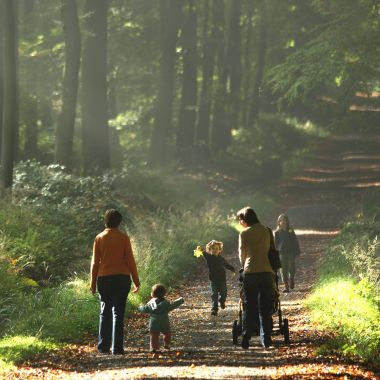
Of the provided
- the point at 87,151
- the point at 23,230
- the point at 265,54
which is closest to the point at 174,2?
the point at 87,151

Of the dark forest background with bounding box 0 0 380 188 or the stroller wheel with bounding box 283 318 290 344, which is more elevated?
the dark forest background with bounding box 0 0 380 188

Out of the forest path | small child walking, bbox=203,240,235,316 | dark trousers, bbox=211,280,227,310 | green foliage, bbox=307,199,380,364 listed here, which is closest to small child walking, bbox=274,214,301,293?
the forest path

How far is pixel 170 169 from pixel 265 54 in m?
17.6

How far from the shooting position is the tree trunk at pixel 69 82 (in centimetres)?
2505

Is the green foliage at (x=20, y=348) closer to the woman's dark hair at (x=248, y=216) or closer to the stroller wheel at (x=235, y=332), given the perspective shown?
the stroller wheel at (x=235, y=332)

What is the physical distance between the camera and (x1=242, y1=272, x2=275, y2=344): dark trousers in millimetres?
11289

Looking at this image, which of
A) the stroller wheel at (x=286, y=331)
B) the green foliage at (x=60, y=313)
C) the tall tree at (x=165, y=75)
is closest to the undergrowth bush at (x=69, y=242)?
the green foliage at (x=60, y=313)

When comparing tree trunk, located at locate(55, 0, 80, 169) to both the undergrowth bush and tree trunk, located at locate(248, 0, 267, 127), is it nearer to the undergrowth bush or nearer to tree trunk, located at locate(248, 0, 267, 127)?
the undergrowth bush

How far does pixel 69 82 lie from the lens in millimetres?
25688

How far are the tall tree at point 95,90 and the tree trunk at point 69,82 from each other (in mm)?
717

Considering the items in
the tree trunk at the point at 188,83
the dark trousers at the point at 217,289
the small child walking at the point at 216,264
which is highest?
the tree trunk at the point at 188,83

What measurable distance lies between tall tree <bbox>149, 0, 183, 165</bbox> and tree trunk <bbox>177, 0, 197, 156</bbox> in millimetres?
2827

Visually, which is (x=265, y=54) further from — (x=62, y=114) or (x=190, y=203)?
(x=62, y=114)

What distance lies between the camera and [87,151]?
2695 centimetres
